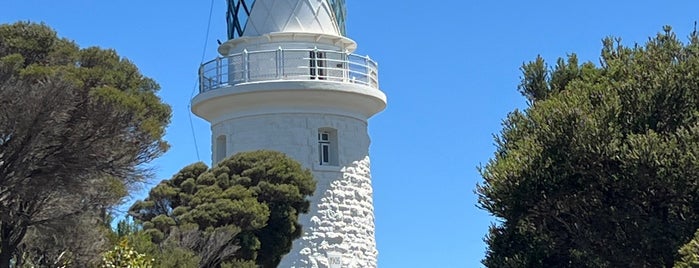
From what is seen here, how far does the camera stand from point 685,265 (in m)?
11.4

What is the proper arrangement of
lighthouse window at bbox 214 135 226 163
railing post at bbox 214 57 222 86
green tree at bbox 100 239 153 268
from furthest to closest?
lighthouse window at bbox 214 135 226 163
railing post at bbox 214 57 222 86
green tree at bbox 100 239 153 268

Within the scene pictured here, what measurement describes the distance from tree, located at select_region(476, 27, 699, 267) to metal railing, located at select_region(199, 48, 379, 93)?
9.43 m

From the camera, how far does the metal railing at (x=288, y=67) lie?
76.7 feet

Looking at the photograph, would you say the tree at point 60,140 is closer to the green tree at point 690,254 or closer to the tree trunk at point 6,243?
the tree trunk at point 6,243

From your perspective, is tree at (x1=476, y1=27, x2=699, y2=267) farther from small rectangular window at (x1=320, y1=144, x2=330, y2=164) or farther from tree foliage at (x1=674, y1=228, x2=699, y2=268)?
small rectangular window at (x1=320, y1=144, x2=330, y2=164)

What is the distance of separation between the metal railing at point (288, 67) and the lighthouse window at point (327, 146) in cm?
104

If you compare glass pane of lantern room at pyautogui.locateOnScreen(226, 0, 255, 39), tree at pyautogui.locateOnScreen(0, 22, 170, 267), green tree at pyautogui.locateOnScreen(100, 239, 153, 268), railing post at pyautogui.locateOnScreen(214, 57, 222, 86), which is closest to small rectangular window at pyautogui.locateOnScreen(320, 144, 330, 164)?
railing post at pyautogui.locateOnScreen(214, 57, 222, 86)

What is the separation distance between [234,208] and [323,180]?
364 cm

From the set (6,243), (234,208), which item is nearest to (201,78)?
(234,208)

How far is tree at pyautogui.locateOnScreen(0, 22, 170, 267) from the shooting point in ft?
45.3

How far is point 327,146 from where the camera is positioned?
2364cm

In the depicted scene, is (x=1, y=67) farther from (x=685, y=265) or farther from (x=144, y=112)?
(x=685, y=265)

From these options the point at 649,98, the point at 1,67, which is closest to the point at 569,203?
the point at 649,98

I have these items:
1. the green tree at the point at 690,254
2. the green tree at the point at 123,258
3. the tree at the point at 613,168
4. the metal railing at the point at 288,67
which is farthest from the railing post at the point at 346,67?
the green tree at the point at 690,254
